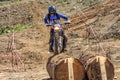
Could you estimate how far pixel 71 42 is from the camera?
722 inches

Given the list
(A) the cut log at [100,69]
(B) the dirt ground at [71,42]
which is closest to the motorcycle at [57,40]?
(B) the dirt ground at [71,42]

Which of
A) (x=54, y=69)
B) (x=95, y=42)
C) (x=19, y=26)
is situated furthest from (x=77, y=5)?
(x=54, y=69)

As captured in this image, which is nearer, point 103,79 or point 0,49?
point 103,79

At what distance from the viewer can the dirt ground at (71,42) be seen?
45.2 feet

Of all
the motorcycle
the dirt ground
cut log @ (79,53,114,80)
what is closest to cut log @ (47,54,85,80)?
cut log @ (79,53,114,80)

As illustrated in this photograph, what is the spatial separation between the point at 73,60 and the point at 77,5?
18.6m

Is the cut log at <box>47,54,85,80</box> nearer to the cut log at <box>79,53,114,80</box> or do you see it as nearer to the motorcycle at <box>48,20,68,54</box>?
the cut log at <box>79,53,114,80</box>

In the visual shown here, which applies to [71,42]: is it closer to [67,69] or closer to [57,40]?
[57,40]

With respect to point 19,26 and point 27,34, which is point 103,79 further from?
point 19,26

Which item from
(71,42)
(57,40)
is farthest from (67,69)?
(71,42)

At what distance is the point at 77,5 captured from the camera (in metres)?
26.6

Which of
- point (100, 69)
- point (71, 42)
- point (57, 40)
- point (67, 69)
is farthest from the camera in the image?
point (71, 42)

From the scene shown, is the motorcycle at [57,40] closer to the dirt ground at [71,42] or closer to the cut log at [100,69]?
the dirt ground at [71,42]

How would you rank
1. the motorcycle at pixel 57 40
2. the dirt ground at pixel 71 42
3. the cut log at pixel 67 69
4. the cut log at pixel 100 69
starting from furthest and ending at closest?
the dirt ground at pixel 71 42 → the motorcycle at pixel 57 40 → the cut log at pixel 67 69 → the cut log at pixel 100 69
